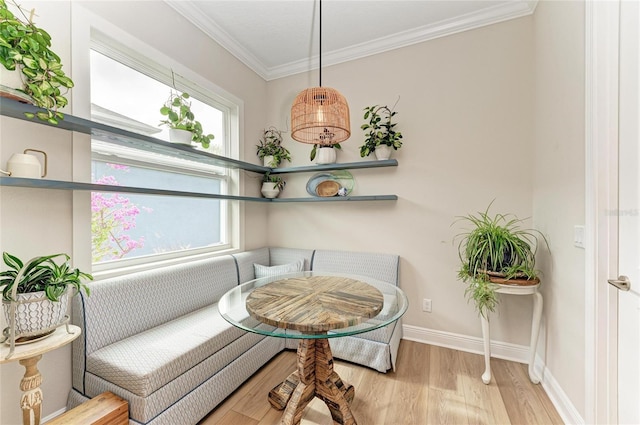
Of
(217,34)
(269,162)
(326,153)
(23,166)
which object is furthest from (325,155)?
(23,166)

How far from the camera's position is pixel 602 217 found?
1.26 metres

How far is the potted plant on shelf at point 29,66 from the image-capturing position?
115 cm

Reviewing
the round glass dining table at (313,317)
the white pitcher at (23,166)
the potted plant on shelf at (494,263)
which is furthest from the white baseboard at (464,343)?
the white pitcher at (23,166)

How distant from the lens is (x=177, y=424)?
1355 millimetres

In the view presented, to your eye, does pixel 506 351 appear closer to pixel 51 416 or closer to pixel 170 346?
pixel 170 346

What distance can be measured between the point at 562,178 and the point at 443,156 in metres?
0.90

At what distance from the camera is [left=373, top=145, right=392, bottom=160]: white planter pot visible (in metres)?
2.46

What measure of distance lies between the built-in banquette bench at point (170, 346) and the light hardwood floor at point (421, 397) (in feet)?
0.32

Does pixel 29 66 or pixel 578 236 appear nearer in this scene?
pixel 29 66

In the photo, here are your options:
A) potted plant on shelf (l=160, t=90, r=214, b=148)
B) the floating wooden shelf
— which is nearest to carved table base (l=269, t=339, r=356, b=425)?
the floating wooden shelf

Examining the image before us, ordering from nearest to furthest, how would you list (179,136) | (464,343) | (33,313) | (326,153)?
(33,313) < (179,136) < (464,343) < (326,153)

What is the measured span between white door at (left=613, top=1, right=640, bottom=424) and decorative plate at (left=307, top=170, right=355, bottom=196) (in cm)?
187

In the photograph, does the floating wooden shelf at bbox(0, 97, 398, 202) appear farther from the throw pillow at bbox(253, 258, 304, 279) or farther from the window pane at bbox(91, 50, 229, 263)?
the throw pillow at bbox(253, 258, 304, 279)

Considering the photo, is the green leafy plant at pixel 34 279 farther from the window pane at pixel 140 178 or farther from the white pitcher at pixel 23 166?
the window pane at pixel 140 178
